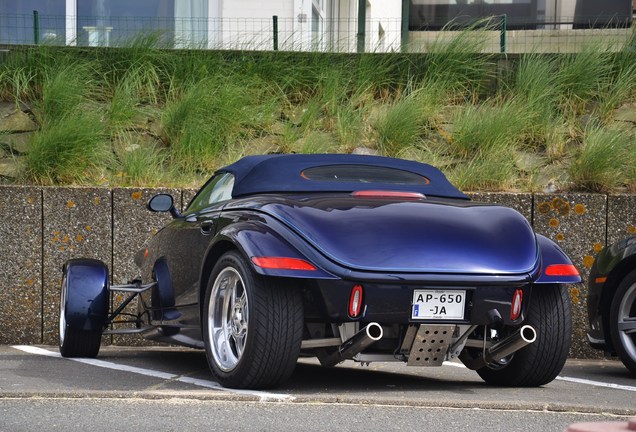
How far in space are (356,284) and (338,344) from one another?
40 centimetres

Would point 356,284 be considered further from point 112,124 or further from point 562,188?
point 112,124

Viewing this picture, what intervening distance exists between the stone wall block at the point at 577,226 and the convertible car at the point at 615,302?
66.1 inches

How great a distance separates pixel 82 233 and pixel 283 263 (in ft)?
15.6

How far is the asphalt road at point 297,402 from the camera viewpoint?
196 inches

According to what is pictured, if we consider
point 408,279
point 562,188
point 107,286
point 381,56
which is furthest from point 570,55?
point 408,279

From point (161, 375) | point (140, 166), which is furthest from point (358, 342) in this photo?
point (140, 166)

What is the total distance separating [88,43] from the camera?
15383 millimetres

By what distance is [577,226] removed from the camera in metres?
10.0

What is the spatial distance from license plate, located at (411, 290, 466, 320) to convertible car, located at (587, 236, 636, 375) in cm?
230

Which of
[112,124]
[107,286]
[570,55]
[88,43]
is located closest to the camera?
[107,286]

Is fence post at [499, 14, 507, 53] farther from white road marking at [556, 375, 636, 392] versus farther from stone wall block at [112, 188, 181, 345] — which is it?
white road marking at [556, 375, 636, 392]

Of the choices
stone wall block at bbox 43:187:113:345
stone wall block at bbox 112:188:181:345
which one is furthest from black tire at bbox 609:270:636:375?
stone wall block at bbox 43:187:113:345

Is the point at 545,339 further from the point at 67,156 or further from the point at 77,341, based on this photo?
the point at 67,156

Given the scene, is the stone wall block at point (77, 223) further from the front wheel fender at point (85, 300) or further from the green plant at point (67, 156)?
the front wheel fender at point (85, 300)
